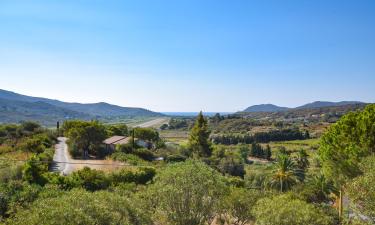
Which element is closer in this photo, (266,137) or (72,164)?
(72,164)

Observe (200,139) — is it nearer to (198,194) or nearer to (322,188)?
(322,188)

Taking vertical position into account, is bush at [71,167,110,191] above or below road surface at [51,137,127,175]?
above

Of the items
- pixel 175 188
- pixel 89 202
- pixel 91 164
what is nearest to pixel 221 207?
pixel 175 188

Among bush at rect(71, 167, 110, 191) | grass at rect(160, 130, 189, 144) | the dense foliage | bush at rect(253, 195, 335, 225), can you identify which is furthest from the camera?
the dense foliage

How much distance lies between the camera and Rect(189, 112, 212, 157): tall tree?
62312 mm

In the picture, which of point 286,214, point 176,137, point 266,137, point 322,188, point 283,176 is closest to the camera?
point 286,214

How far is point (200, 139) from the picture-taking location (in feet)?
Result: 206

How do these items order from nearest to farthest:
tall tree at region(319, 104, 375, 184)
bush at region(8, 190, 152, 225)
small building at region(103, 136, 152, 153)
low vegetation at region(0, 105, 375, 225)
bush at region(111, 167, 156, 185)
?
bush at region(8, 190, 152, 225)
low vegetation at region(0, 105, 375, 225)
tall tree at region(319, 104, 375, 184)
bush at region(111, 167, 156, 185)
small building at region(103, 136, 152, 153)

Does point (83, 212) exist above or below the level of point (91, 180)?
above

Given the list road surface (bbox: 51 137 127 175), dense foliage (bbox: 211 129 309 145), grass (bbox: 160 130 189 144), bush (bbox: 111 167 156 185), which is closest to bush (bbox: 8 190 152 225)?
bush (bbox: 111 167 156 185)

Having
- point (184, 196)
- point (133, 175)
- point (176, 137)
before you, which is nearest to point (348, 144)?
point (184, 196)

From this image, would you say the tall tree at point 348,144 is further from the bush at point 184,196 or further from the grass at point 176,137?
the grass at point 176,137

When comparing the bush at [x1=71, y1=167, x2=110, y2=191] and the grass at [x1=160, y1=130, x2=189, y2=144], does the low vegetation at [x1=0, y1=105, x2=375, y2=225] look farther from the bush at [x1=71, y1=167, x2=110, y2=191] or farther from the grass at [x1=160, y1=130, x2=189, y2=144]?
the grass at [x1=160, y1=130, x2=189, y2=144]

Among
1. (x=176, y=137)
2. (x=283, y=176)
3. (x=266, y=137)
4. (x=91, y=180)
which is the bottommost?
(x=176, y=137)
